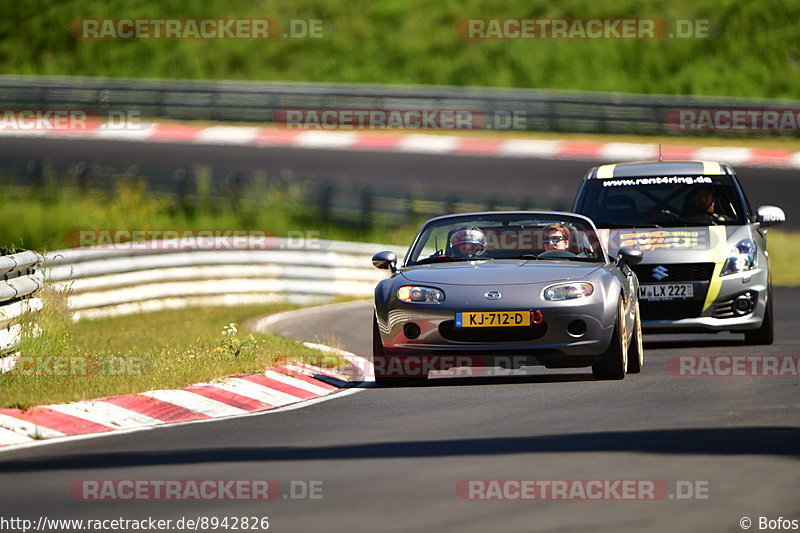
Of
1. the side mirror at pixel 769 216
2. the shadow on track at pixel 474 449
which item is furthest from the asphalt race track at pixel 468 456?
the side mirror at pixel 769 216

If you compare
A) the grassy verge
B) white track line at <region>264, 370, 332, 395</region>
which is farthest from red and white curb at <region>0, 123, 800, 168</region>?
white track line at <region>264, 370, 332, 395</region>

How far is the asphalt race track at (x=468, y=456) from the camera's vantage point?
6.39m

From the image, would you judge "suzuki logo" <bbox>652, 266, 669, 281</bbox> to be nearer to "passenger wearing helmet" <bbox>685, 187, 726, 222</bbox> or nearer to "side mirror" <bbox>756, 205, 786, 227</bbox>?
"passenger wearing helmet" <bbox>685, 187, 726, 222</bbox>

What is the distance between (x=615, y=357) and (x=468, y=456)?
364 cm

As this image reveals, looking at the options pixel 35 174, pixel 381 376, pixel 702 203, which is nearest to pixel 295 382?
pixel 381 376

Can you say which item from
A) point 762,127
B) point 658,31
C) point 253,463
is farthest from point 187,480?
point 658,31

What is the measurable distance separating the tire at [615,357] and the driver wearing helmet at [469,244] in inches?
48.9

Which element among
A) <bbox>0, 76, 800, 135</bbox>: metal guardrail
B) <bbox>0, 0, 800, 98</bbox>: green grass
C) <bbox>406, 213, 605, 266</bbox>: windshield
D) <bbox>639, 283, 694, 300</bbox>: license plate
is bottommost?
<bbox>639, 283, 694, 300</bbox>: license plate

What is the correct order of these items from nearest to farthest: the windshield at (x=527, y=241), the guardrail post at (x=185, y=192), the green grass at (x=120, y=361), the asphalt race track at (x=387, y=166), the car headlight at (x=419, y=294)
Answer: the green grass at (x=120, y=361), the car headlight at (x=419, y=294), the windshield at (x=527, y=241), the guardrail post at (x=185, y=192), the asphalt race track at (x=387, y=166)

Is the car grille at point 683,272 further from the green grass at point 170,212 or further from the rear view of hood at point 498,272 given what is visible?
the green grass at point 170,212

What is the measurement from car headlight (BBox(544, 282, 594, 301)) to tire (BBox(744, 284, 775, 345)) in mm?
3836

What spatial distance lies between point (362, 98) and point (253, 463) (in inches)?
1044

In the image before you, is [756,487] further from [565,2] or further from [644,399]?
[565,2]

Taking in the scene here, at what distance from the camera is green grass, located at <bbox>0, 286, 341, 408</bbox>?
1048 cm
